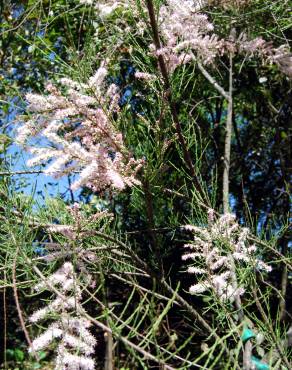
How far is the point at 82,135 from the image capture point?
1.12 meters

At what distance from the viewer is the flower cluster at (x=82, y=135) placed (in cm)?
105

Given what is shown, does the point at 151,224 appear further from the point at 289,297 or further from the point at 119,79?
the point at 289,297

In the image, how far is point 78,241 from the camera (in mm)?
1212

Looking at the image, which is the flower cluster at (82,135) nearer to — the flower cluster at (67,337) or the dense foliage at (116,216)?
the dense foliage at (116,216)

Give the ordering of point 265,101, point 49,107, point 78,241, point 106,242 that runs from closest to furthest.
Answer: point 49,107 < point 78,241 < point 106,242 < point 265,101

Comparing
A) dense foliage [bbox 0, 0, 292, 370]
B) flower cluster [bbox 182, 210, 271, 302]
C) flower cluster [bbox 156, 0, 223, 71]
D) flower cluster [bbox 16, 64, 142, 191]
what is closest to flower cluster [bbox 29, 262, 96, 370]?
dense foliage [bbox 0, 0, 292, 370]

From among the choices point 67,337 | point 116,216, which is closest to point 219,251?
point 116,216

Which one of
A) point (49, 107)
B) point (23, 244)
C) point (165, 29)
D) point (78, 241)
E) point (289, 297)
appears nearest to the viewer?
point (23, 244)

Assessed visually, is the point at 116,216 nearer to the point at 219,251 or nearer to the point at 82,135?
the point at 219,251

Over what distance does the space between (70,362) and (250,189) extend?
306cm

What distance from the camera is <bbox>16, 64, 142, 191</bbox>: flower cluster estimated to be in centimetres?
105

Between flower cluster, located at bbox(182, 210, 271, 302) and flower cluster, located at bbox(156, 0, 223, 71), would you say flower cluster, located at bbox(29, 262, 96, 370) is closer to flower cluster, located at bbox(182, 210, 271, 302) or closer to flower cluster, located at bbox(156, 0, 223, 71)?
flower cluster, located at bbox(182, 210, 271, 302)

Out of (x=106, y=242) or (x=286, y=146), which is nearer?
(x=106, y=242)

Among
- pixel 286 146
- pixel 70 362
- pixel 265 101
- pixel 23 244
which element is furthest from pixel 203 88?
pixel 70 362
